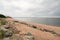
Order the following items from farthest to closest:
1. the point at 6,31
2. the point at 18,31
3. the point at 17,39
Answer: the point at 18,31
the point at 6,31
the point at 17,39

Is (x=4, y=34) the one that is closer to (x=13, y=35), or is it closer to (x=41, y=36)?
(x=13, y=35)

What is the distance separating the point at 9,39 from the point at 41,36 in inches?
153

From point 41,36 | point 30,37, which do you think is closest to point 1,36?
point 30,37

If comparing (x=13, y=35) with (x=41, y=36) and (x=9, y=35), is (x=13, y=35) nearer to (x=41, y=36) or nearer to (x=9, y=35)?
(x=9, y=35)

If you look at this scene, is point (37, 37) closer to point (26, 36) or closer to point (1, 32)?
point (26, 36)

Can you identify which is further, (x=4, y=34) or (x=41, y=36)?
(x=41, y=36)

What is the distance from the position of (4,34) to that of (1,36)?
373mm

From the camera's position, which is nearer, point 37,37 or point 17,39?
point 17,39

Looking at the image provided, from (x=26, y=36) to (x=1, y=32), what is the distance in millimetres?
2479

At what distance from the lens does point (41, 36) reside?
18406 millimetres

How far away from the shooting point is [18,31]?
1872 cm

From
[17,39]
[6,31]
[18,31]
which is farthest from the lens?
[18,31]

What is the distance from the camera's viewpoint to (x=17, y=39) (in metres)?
16.0

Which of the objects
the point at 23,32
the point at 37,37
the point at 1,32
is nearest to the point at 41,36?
the point at 37,37
